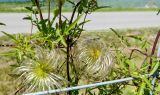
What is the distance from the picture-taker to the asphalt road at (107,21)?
10.7 metres

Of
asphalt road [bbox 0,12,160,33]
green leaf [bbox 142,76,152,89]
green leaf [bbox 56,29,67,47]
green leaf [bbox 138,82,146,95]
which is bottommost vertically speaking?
asphalt road [bbox 0,12,160,33]

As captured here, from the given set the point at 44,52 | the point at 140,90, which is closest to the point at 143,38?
the point at 140,90

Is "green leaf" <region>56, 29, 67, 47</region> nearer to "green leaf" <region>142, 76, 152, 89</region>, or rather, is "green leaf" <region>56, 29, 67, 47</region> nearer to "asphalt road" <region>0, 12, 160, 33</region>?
"green leaf" <region>142, 76, 152, 89</region>

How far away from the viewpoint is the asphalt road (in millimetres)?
10667

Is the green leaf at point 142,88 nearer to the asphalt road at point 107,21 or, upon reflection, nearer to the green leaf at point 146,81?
the green leaf at point 146,81

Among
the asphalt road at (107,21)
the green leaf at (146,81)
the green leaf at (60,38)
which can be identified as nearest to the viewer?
the green leaf at (60,38)

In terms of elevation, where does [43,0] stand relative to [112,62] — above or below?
above

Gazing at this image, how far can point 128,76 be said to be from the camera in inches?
85.3

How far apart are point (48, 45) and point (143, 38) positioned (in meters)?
0.62

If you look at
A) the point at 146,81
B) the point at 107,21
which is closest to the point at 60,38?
the point at 146,81

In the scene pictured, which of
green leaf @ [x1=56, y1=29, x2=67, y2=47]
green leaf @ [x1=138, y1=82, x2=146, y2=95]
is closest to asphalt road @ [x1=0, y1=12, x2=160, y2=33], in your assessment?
green leaf @ [x1=138, y1=82, x2=146, y2=95]

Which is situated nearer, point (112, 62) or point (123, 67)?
point (112, 62)

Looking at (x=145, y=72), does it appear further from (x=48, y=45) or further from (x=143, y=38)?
(x=48, y=45)

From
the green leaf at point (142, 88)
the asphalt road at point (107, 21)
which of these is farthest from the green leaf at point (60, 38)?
the asphalt road at point (107, 21)
